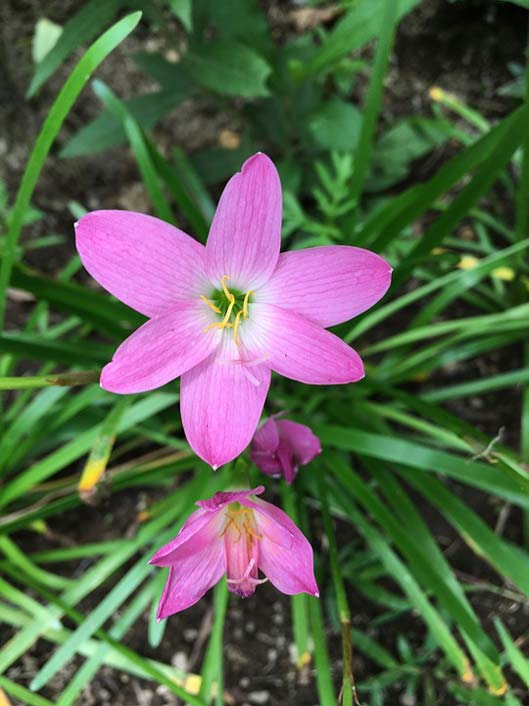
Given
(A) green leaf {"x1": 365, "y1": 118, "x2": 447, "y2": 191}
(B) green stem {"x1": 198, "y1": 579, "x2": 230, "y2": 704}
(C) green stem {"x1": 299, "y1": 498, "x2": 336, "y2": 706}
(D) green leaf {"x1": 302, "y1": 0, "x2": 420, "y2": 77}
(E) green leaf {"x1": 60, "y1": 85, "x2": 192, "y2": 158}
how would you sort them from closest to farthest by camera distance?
(C) green stem {"x1": 299, "y1": 498, "x2": 336, "y2": 706}
(B) green stem {"x1": 198, "y1": 579, "x2": 230, "y2": 704}
(D) green leaf {"x1": 302, "y1": 0, "x2": 420, "y2": 77}
(E) green leaf {"x1": 60, "y1": 85, "x2": 192, "y2": 158}
(A) green leaf {"x1": 365, "y1": 118, "x2": 447, "y2": 191}

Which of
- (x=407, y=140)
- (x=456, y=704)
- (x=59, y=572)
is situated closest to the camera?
(x=456, y=704)

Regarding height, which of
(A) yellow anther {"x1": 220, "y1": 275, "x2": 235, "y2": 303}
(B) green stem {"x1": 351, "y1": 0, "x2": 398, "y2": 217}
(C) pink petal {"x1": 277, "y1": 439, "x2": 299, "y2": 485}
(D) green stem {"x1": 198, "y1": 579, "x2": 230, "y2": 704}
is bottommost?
(D) green stem {"x1": 198, "y1": 579, "x2": 230, "y2": 704}

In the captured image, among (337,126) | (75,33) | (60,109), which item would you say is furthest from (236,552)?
(337,126)

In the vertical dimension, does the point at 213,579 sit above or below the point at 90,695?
above

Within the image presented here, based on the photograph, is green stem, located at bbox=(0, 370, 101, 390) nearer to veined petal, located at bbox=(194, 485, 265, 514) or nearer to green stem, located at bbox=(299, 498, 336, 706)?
veined petal, located at bbox=(194, 485, 265, 514)

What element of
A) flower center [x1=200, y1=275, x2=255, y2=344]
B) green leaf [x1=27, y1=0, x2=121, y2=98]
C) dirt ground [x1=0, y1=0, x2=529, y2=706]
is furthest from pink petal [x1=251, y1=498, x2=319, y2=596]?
green leaf [x1=27, y1=0, x2=121, y2=98]

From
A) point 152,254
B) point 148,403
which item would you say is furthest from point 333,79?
point 152,254

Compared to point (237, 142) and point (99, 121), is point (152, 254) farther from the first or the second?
point (237, 142)
